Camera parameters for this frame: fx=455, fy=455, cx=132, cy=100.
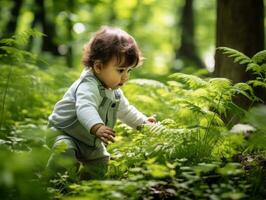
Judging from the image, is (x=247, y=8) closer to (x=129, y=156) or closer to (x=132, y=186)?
(x=129, y=156)

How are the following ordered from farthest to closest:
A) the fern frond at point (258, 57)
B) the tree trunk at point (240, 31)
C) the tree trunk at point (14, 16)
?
1. the tree trunk at point (14, 16)
2. the tree trunk at point (240, 31)
3. the fern frond at point (258, 57)

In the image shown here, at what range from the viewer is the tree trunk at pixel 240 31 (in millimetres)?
5184

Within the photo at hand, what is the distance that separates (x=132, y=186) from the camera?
280 centimetres

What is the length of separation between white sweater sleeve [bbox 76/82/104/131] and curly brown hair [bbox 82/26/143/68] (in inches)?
11.2

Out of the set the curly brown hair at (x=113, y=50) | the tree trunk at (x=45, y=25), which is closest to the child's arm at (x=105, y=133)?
the curly brown hair at (x=113, y=50)

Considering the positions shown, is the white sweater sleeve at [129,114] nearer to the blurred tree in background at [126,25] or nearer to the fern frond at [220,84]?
the fern frond at [220,84]

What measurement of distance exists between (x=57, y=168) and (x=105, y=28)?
4.81 ft

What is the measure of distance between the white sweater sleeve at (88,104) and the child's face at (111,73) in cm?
15

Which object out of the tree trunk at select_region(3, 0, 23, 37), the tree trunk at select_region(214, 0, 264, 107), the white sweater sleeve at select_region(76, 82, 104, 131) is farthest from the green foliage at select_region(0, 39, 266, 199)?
the tree trunk at select_region(3, 0, 23, 37)

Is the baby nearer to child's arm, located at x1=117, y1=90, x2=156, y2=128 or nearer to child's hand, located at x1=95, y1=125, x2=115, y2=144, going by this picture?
child's arm, located at x1=117, y1=90, x2=156, y2=128

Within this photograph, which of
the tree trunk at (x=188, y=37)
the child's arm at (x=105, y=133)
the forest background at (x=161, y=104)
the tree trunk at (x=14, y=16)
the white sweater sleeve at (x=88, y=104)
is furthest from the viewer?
the tree trunk at (x=188, y=37)

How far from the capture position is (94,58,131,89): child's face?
4.28 m

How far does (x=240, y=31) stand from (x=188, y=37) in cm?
1146

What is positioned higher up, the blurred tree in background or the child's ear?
the blurred tree in background
